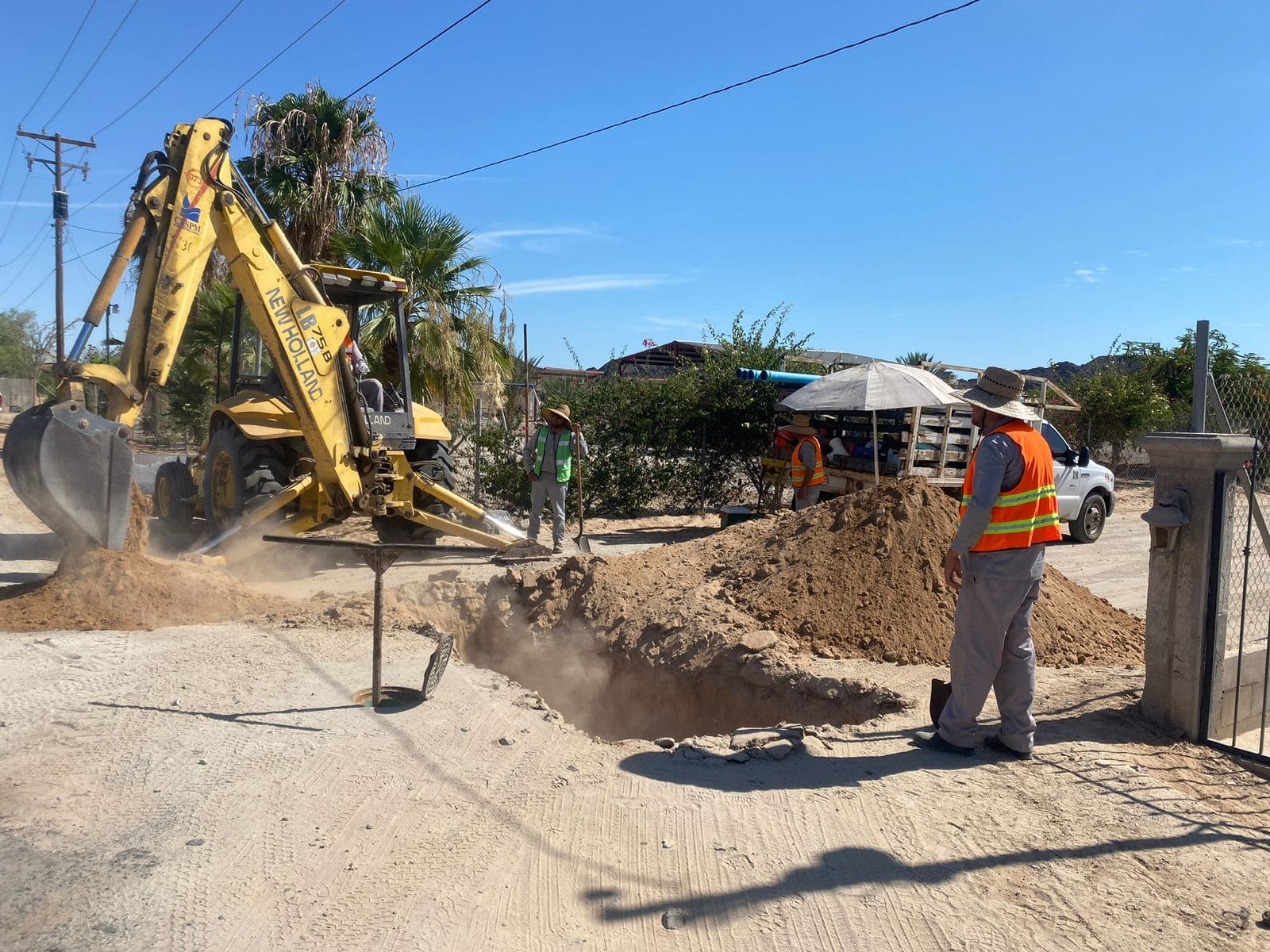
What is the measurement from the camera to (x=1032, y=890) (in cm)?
333

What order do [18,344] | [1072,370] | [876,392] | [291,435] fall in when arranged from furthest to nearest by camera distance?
[18,344]
[1072,370]
[876,392]
[291,435]

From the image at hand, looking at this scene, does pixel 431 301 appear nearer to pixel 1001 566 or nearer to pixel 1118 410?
pixel 1001 566

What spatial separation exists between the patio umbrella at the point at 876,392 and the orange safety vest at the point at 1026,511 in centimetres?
750

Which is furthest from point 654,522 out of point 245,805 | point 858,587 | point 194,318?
point 245,805

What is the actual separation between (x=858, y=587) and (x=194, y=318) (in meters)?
14.8

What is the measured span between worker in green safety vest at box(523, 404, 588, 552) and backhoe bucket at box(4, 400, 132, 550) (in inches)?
189

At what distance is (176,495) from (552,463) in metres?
4.77

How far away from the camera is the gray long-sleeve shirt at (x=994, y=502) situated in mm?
4453

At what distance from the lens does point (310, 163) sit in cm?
1447

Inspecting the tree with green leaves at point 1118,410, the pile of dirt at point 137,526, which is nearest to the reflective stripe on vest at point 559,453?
the pile of dirt at point 137,526

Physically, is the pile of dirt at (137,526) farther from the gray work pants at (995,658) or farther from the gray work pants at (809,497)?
the gray work pants at (809,497)

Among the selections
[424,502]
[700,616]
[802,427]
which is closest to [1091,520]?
[802,427]

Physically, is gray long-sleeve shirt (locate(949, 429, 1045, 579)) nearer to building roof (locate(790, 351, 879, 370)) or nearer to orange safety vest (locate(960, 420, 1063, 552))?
orange safety vest (locate(960, 420, 1063, 552))

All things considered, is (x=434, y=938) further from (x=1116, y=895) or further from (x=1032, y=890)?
(x=1116, y=895)
